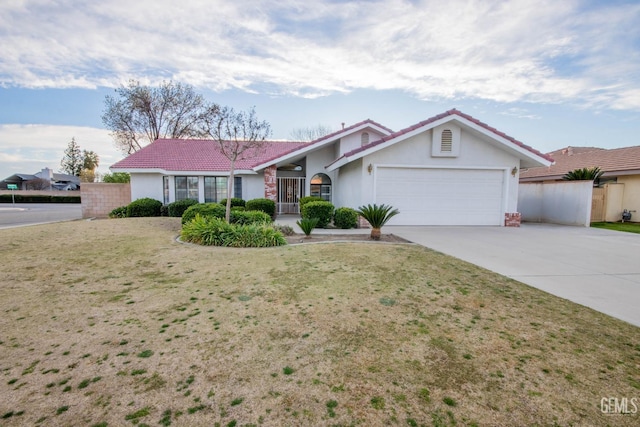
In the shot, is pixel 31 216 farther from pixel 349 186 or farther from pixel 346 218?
pixel 346 218

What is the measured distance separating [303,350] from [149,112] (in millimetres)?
31924

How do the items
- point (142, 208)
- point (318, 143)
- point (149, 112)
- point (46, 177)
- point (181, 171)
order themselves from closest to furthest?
1. point (318, 143)
2. point (142, 208)
3. point (181, 171)
4. point (149, 112)
5. point (46, 177)

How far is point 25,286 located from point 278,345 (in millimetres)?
4736

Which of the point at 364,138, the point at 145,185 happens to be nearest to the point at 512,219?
the point at 364,138

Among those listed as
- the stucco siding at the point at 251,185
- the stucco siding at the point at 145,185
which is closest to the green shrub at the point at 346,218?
the stucco siding at the point at 251,185

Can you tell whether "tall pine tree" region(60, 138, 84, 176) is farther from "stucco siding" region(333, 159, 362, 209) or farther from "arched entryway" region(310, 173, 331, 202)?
"stucco siding" region(333, 159, 362, 209)

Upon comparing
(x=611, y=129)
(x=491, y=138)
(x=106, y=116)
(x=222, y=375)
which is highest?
(x=106, y=116)

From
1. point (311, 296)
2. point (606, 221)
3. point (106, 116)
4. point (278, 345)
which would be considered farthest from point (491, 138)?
point (106, 116)

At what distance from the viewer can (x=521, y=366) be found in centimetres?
283

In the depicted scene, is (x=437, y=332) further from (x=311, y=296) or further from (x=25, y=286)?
(x=25, y=286)

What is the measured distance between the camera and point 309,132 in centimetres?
4453

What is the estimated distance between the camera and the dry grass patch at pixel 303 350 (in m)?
2.30

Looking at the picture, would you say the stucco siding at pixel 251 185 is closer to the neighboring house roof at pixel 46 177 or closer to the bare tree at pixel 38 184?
the bare tree at pixel 38 184

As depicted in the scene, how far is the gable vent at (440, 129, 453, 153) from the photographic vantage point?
1298cm
